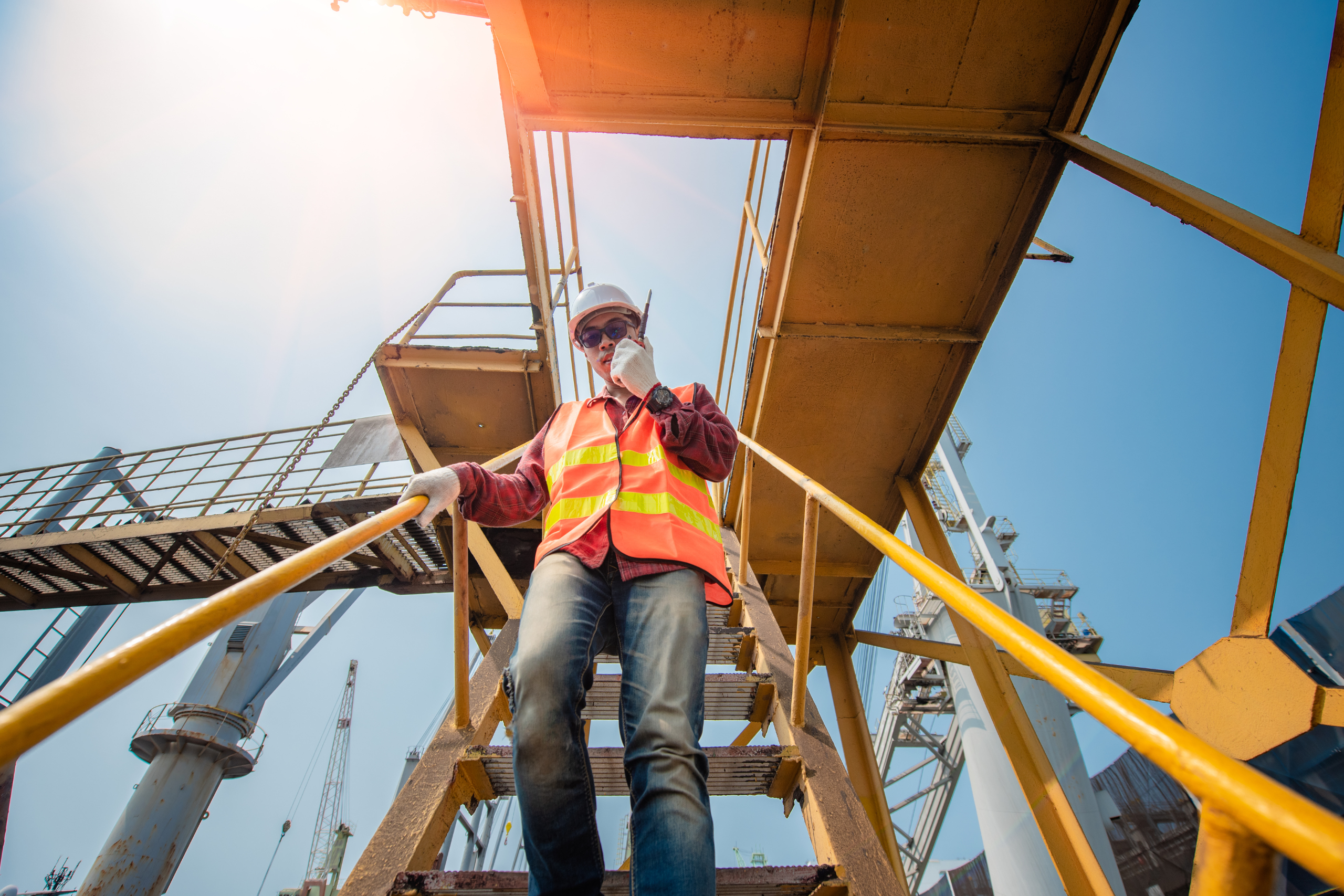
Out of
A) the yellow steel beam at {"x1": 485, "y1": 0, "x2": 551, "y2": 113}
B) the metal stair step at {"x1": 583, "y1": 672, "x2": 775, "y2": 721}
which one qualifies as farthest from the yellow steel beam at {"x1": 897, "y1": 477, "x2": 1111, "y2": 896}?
the yellow steel beam at {"x1": 485, "y1": 0, "x2": 551, "y2": 113}

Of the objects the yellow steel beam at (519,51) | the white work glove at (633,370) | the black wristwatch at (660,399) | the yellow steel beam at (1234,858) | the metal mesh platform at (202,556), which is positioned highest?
the metal mesh platform at (202,556)

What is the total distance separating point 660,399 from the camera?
7.38 feet

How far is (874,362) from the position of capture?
381 cm

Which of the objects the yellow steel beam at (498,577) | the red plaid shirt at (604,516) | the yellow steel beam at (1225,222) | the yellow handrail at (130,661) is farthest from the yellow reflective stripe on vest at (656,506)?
the yellow steel beam at (1225,222)

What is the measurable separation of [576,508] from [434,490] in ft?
1.62

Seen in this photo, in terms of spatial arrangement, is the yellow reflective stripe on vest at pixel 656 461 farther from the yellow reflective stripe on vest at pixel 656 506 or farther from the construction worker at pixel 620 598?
the yellow reflective stripe on vest at pixel 656 506

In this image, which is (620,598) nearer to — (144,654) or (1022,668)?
(144,654)

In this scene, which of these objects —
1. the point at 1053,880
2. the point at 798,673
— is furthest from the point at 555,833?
the point at 1053,880

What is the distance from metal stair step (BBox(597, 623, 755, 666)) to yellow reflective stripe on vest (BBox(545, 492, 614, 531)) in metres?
1.50

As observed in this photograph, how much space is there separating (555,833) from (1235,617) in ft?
8.64

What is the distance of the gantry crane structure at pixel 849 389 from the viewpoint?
1.11 m

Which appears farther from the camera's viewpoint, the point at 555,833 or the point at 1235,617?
the point at 1235,617

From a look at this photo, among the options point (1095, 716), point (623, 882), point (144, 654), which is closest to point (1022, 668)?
point (623, 882)

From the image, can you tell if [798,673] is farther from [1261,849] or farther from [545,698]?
[1261,849]
